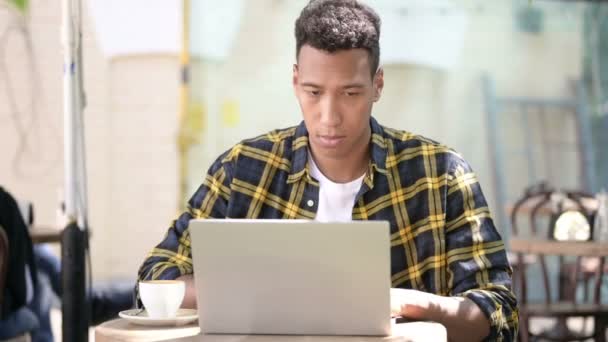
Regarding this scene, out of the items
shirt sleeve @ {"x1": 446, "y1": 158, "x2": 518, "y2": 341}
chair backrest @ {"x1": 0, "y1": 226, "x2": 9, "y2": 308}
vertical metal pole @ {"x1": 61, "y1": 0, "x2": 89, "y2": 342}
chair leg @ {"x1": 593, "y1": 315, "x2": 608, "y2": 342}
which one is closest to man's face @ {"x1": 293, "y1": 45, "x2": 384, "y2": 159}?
shirt sleeve @ {"x1": 446, "y1": 158, "x2": 518, "y2": 341}

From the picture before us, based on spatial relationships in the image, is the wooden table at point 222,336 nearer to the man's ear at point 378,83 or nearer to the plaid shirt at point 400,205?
the plaid shirt at point 400,205

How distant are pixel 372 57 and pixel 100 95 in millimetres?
3804

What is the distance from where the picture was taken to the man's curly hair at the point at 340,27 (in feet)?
6.35

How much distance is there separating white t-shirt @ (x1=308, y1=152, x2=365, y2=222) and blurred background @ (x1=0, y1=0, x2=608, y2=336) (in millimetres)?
2917

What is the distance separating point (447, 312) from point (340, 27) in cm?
57

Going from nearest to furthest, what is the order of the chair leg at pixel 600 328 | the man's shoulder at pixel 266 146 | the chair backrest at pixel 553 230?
the man's shoulder at pixel 266 146
the chair leg at pixel 600 328
the chair backrest at pixel 553 230

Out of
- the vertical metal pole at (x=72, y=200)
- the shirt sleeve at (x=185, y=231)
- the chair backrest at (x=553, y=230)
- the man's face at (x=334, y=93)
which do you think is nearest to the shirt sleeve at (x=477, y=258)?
the man's face at (x=334, y=93)

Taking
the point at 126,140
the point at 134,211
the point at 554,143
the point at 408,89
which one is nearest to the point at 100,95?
the point at 126,140

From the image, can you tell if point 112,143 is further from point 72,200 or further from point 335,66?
point 335,66

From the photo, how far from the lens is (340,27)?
195 cm

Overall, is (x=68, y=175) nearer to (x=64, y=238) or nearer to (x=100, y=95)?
(x=64, y=238)

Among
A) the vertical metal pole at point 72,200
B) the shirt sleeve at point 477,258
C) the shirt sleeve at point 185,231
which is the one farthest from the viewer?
the vertical metal pole at point 72,200

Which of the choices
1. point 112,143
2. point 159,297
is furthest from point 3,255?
point 112,143

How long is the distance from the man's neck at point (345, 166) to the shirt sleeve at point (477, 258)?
7.2 inches
